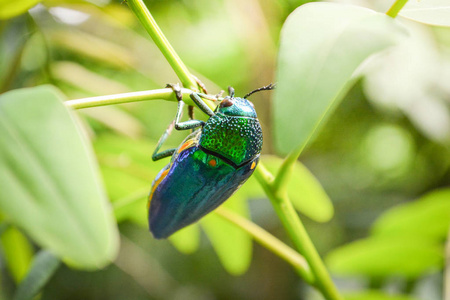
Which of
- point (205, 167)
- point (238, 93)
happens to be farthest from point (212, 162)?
point (238, 93)

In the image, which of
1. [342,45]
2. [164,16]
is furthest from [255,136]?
[164,16]

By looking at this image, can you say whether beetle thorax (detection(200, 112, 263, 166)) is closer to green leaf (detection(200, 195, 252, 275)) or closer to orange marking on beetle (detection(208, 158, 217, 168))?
orange marking on beetle (detection(208, 158, 217, 168))

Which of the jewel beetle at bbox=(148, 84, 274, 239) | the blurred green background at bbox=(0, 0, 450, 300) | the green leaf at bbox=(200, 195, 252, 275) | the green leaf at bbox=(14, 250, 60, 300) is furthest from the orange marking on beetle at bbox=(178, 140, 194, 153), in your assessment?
the green leaf at bbox=(14, 250, 60, 300)

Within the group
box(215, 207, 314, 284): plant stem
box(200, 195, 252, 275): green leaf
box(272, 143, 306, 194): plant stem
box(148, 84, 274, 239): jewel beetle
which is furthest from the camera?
box(200, 195, 252, 275): green leaf

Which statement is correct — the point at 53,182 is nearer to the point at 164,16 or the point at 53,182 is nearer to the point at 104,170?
the point at 104,170

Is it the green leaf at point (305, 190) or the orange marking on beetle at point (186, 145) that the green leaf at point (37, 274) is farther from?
the green leaf at point (305, 190)

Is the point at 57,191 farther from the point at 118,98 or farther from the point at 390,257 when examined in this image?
the point at 390,257

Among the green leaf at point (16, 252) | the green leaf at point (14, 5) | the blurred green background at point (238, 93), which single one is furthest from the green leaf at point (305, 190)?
the green leaf at point (16, 252)
